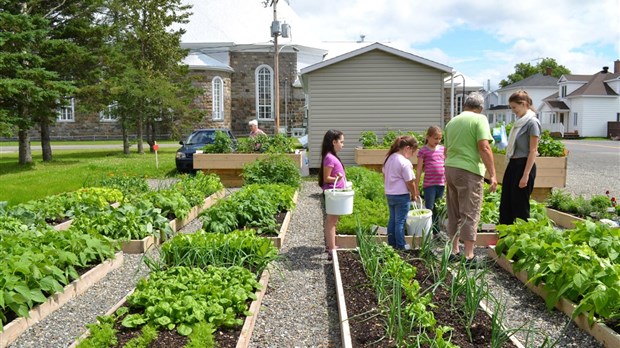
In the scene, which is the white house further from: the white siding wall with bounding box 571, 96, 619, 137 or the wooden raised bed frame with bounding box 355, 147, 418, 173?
the wooden raised bed frame with bounding box 355, 147, 418, 173

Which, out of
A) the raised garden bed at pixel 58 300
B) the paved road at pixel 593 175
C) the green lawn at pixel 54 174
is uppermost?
the green lawn at pixel 54 174

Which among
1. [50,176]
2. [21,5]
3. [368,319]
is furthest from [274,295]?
[21,5]

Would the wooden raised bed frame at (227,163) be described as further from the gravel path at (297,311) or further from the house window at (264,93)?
the house window at (264,93)

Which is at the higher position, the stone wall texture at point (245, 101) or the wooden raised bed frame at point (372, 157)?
the stone wall texture at point (245, 101)

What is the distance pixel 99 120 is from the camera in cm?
3912

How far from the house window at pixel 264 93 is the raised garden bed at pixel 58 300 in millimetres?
35191

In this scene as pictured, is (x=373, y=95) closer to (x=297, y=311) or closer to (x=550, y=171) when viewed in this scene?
(x=550, y=171)

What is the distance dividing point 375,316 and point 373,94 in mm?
12653

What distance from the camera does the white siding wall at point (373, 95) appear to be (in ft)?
54.5

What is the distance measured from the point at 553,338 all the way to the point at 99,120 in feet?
127

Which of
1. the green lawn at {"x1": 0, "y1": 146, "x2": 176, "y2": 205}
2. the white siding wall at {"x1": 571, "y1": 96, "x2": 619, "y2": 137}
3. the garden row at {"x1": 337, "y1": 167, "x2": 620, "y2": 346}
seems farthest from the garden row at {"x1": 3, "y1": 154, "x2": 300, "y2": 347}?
the white siding wall at {"x1": 571, "y1": 96, "x2": 619, "y2": 137}

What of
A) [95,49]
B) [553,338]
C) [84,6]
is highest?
[84,6]

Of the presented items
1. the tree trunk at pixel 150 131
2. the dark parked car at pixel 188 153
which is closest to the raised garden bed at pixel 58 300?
the dark parked car at pixel 188 153

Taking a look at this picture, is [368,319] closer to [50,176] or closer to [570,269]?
[570,269]
